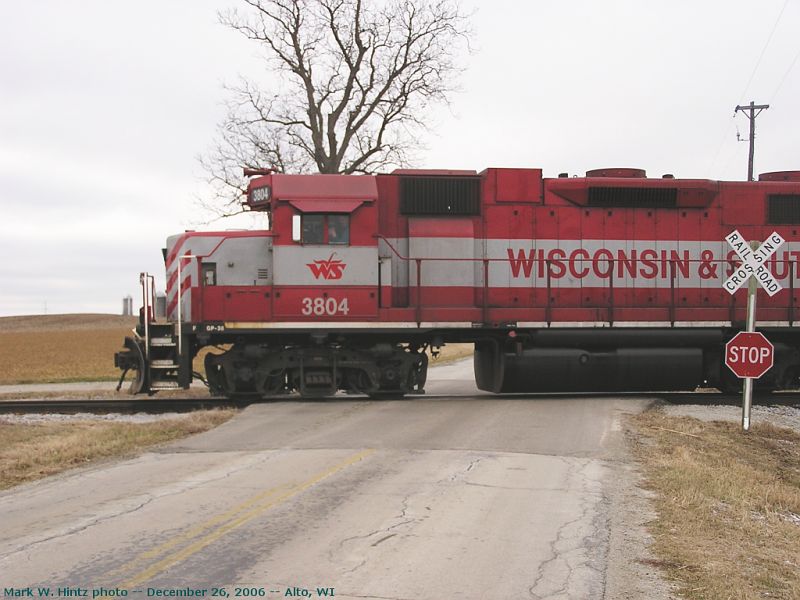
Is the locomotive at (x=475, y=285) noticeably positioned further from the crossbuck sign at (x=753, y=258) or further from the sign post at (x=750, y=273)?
the crossbuck sign at (x=753, y=258)

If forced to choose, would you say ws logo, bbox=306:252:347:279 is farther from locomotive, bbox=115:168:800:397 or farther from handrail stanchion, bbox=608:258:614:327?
handrail stanchion, bbox=608:258:614:327

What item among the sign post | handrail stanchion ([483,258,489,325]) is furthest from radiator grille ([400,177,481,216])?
the sign post

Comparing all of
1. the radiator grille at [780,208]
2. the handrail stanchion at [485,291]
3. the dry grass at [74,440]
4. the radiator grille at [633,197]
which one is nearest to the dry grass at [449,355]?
the handrail stanchion at [485,291]

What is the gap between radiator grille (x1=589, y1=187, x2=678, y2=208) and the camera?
1741cm

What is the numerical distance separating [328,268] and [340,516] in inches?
368

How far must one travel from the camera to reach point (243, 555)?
20.4 feet

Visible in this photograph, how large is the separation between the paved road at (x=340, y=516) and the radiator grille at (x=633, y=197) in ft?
21.2

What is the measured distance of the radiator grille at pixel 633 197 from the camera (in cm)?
1741

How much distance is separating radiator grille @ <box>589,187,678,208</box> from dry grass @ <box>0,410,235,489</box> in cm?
872

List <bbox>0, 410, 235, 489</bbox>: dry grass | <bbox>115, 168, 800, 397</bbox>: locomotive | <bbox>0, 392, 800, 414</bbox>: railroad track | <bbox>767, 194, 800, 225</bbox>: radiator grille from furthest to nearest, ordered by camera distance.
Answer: <bbox>767, 194, 800, 225</bbox>: radiator grille
<bbox>0, 392, 800, 414</bbox>: railroad track
<bbox>115, 168, 800, 397</bbox>: locomotive
<bbox>0, 410, 235, 489</bbox>: dry grass

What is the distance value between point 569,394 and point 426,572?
12832mm

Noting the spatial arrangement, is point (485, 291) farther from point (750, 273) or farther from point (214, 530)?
point (214, 530)

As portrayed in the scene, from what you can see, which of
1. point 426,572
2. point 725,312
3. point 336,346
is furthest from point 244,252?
point 426,572

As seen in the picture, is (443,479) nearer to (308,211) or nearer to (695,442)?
(695,442)
